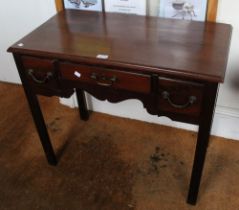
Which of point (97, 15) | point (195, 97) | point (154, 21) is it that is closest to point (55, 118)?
point (97, 15)

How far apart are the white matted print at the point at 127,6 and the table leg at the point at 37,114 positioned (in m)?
0.52

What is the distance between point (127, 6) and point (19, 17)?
30.3 inches

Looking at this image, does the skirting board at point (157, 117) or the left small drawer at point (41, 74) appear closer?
the left small drawer at point (41, 74)

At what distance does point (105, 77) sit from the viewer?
3.95 ft

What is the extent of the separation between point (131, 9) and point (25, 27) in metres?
0.78

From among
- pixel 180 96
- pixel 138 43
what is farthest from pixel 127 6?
pixel 180 96

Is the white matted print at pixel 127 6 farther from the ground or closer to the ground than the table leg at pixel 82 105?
farther from the ground

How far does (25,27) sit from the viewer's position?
198cm

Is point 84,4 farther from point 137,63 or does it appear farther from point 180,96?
point 180,96

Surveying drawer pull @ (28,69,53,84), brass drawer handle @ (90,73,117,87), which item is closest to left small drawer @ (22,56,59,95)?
drawer pull @ (28,69,53,84)

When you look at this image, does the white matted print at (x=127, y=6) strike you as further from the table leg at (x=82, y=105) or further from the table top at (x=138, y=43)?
the table leg at (x=82, y=105)

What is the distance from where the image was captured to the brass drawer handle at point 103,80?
1.20 meters

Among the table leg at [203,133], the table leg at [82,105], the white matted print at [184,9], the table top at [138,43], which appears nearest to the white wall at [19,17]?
the table top at [138,43]

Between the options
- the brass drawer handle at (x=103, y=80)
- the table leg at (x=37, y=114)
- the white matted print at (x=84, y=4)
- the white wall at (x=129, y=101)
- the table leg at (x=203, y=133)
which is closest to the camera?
the table leg at (x=203, y=133)
